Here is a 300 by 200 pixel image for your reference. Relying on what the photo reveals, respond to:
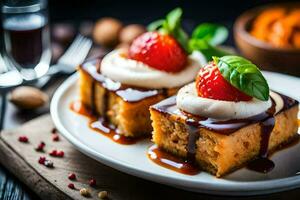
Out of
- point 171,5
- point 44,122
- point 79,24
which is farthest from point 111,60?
point 171,5

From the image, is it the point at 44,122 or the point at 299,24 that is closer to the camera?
the point at 44,122

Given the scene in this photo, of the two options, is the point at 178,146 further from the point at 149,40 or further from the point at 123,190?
the point at 149,40

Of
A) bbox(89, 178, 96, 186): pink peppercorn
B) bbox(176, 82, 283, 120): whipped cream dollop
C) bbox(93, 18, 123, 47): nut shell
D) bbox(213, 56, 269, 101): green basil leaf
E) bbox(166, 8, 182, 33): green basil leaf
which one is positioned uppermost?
bbox(213, 56, 269, 101): green basil leaf

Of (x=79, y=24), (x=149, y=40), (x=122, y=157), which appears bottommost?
(x=79, y=24)

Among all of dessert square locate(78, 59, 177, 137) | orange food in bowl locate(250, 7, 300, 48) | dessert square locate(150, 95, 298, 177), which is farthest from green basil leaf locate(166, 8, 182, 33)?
orange food in bowl locate(250, 7, 300, 48)

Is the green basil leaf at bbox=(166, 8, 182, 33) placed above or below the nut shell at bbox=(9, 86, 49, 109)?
above

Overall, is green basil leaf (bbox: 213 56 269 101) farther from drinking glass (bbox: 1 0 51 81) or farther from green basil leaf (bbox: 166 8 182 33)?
drinking glass (bbox: 1 0 51 81)

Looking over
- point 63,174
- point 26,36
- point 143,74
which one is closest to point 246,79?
point 143,74
